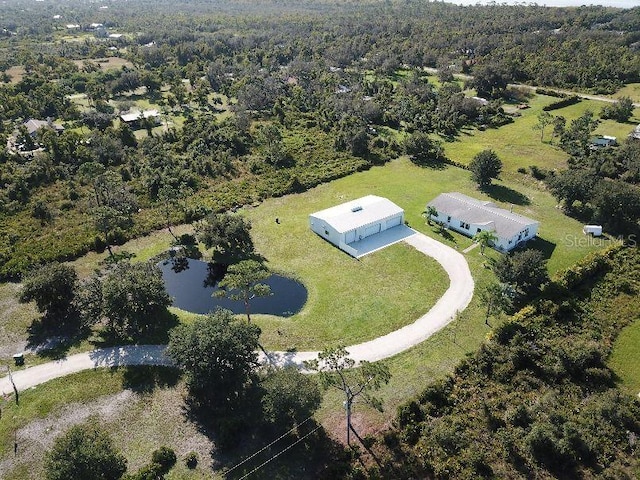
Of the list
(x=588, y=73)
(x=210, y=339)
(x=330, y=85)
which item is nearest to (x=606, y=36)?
(x=588, y=73)

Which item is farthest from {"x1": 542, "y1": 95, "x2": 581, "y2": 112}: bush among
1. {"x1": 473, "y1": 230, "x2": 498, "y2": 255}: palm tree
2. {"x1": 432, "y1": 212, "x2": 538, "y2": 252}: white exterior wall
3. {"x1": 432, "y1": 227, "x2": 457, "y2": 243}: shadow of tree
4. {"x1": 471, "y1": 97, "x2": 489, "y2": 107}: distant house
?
{"x1": 473, "y1": 230, "x2": 498, "y2": 255}: palm tree

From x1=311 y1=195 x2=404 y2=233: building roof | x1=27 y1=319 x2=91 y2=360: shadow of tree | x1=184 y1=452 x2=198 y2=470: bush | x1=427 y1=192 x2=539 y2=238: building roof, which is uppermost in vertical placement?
x1=427 y1=192 x2=539 y2=238: building roof

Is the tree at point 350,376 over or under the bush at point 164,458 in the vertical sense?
over

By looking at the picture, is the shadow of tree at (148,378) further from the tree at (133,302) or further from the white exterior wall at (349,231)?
the white exterior wall at (349,231)

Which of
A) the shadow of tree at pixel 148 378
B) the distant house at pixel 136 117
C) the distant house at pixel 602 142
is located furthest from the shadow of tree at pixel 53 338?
the distant house at pixel 602 142

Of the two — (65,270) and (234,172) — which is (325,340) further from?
(234,172)

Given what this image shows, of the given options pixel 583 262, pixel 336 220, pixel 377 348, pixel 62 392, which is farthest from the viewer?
pixel 336 220

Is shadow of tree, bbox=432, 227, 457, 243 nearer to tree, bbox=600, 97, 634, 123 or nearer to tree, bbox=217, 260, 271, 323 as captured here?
tree, bbox=217, 260, 271, 323
